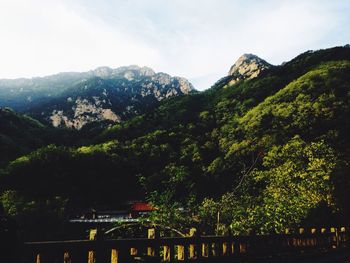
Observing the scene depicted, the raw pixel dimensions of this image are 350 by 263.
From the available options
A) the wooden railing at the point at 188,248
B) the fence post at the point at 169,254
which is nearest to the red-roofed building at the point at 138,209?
the wooden railing at the point at 188,248

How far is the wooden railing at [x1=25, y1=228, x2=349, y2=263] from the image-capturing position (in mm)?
6766

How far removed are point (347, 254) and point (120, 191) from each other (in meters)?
83.6

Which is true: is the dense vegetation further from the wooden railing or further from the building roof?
the building roof

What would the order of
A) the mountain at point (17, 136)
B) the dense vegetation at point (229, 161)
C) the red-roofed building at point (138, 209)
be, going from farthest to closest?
the mountain at point (17, 136)
the red-roofed building at point (138, 209)
the dense vegetation at point (229, 161)

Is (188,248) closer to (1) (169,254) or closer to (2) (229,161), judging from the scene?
(1) (169,254)

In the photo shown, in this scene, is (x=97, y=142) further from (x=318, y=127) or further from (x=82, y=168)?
(x=318, y=127)

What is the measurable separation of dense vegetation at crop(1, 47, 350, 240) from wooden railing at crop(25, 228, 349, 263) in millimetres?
1753

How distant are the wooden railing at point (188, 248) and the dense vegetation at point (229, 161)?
5.75 ft

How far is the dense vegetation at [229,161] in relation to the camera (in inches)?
648

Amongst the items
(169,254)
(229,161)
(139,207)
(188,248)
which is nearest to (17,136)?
(139,207)

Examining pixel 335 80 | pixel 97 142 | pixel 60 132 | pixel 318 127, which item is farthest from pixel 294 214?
pixel 60 132

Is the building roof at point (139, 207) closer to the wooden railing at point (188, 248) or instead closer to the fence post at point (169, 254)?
the wooden railing at point (188, 248)

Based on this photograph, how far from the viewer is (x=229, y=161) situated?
9531cm

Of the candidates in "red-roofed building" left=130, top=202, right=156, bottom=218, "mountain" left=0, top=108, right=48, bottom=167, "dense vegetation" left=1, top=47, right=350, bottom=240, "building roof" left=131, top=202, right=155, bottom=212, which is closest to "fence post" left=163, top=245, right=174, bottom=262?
"dense vegetation" left=1, top=47, right=350, bottom=240
